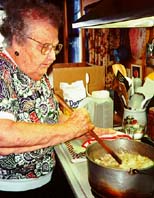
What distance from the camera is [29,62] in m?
1.10

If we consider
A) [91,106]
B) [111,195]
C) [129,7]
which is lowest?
[111,195]

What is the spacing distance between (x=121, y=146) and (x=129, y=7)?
58 centimetres

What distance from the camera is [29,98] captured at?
1.12 metres

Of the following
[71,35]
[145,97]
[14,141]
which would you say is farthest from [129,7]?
[71,35]

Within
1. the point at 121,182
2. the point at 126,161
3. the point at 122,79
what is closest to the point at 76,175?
the point at 126,161

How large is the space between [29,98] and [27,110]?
5 centimetres

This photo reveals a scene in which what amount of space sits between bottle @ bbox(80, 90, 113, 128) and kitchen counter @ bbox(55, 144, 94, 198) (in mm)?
288

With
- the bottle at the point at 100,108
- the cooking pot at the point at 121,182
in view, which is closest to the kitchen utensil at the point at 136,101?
the bottle at the point at 100,108

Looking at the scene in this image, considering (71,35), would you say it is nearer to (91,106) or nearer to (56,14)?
(91,106)

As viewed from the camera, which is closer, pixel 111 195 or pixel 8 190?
pixel 111 195

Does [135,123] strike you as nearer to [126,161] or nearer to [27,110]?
[126,161]

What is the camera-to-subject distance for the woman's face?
1059mm

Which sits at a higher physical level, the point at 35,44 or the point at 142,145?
the point at 35,44

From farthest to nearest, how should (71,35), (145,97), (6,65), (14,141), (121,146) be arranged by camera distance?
(71,35)
(145,97)
(121,146)
(6,65)
(14,141)
